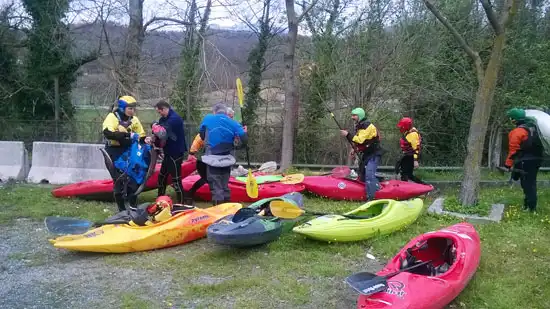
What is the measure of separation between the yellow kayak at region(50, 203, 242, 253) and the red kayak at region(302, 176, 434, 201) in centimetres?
292

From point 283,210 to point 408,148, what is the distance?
14.6 feet

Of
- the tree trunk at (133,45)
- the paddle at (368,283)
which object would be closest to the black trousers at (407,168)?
the paddle at (368,283)

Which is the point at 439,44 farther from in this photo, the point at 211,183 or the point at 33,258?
the point at 33,258

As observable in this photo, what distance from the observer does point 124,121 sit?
688 cm

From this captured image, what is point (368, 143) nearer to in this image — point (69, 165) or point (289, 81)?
point (289, 81)

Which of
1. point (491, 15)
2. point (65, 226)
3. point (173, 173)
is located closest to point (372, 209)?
point (173, 173)

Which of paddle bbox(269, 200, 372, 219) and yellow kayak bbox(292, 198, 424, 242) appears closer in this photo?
yellow kayak bbox(292, 198, 424, 242)

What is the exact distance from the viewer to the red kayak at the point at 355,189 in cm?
857

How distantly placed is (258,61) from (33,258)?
11.5 meters

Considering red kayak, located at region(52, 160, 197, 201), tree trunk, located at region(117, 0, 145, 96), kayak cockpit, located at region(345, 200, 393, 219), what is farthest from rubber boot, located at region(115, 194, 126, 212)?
tree trunk, located at region(117, 0, 145, 96)

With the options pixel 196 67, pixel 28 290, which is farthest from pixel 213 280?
pixel 196 67

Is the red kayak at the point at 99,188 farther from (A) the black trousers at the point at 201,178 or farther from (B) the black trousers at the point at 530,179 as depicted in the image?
(B) the black trousers at the point at 530,179

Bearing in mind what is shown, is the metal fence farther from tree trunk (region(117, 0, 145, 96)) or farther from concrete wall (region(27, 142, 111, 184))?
concrete wall (region(27, 142, 111, 184))

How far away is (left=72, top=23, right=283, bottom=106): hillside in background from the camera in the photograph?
549 inches
